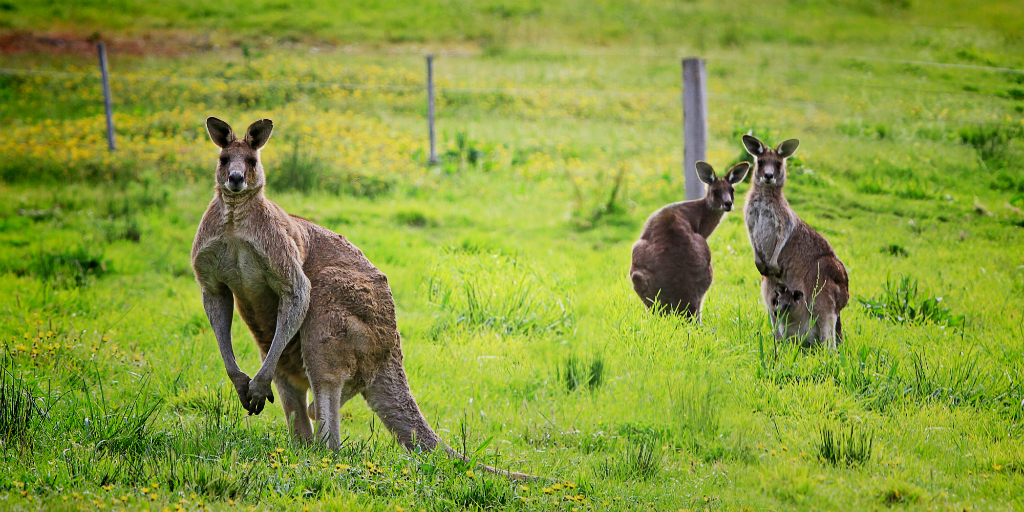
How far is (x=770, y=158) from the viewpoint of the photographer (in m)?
6.73

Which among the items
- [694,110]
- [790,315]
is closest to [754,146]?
[790,315]

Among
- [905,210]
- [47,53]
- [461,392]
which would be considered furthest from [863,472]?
[47,53]

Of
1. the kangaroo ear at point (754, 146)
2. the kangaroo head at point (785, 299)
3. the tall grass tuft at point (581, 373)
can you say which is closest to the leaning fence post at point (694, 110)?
the kangaroo ear at point (754, 146)

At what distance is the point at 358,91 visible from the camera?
19.3 metres

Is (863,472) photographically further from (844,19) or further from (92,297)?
(844,19)

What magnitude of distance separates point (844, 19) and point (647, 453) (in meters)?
27.7

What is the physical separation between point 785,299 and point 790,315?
0.43 ft

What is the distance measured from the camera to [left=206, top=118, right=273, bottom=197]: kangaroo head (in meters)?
4.36

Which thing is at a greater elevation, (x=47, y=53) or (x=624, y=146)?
(x=47, y=53)

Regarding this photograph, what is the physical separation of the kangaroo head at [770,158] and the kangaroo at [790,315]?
0.91 m

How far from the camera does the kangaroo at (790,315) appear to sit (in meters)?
6.37

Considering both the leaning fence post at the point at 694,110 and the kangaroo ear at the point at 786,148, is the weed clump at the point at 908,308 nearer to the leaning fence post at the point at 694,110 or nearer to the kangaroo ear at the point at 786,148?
the kangaroo ear at the point at 786,148

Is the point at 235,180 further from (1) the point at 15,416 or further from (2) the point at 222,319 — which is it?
(1) the point at 15,416

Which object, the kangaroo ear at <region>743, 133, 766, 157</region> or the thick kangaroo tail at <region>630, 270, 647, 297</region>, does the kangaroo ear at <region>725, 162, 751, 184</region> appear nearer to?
the kangaroo ear at <region>743, 133, 766, 157</region>
